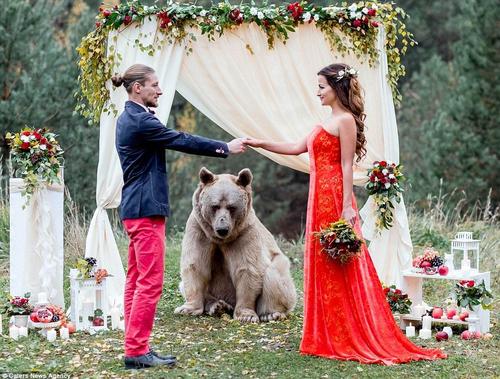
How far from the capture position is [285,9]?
7023mm

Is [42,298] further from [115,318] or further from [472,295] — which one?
[472,295]

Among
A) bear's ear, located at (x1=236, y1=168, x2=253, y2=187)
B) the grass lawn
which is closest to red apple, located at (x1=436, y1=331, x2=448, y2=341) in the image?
the grass lawn

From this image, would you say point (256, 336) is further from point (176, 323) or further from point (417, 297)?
point (417, 297)

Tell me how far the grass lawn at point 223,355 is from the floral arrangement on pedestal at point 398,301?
327 millimetres

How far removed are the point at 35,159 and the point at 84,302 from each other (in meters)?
1.09

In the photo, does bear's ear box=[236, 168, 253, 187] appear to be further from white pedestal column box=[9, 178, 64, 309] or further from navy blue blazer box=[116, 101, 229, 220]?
navy blue blazer box=[116, 101, 229, 220]

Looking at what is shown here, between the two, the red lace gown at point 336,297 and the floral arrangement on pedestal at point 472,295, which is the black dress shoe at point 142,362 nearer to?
the red lace gown at point 336,297

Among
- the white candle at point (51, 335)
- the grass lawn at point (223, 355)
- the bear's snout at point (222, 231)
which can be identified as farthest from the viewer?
the bear's snout at point (222, 231)

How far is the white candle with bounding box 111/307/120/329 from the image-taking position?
6.60 m

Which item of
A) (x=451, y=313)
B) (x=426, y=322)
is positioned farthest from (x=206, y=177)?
(x=451, y=313)

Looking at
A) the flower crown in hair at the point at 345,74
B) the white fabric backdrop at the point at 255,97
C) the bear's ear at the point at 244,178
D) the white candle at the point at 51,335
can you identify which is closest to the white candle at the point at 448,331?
the white fabric backdrop at the point at 255,97

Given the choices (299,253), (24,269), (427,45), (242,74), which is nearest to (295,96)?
(242,74)

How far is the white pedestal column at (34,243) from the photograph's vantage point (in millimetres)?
6645

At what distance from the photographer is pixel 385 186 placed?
7039 mm
